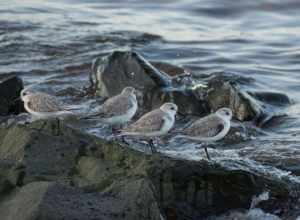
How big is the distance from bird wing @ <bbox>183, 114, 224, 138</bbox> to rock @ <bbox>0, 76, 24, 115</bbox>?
10.5 ft

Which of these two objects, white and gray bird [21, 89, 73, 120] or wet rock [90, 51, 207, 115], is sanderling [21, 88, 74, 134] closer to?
white and gray bird [21, 89, 73, 120]

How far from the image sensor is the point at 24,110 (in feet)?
39.7

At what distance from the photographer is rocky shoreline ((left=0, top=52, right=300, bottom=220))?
21.1 ft

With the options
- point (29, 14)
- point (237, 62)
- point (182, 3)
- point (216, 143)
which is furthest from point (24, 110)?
point (182, 3)

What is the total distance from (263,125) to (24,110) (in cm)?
356

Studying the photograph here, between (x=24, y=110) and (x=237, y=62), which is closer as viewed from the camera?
(x=24, y=110)

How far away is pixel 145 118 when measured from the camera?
384 inches

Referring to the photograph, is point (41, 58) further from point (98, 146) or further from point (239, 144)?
point (98, 146)

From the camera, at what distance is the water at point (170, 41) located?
45.9 feet

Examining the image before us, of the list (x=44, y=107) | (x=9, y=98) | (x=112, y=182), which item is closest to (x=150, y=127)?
(x=44, y=107)

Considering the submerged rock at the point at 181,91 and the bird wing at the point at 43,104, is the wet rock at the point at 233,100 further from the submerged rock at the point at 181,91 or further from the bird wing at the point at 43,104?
the bird wing at the point at 43,104

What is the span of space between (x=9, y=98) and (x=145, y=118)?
3.01 meters

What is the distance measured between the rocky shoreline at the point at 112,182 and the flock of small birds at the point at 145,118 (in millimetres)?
1171

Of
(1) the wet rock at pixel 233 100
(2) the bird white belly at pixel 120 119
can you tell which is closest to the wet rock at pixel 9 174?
(2) the bird white belly at pixel 120 119
